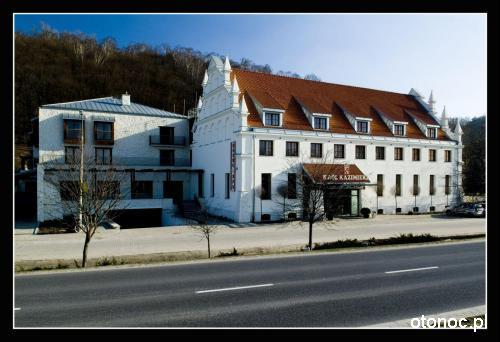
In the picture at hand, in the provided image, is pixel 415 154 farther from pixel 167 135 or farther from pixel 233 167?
pixel 167 135

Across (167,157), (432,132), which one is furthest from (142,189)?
(432,132)

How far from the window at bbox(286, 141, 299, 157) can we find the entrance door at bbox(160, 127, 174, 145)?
15200 mm

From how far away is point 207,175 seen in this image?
3519 cm

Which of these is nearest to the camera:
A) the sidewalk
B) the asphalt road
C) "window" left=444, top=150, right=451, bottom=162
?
the asphalt road

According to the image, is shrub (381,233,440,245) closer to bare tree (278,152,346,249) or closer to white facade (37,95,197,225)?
bare tree (278,152,346,249)

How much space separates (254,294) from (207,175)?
26391 millimetres

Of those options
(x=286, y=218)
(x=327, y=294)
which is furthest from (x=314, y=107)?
(x=327, y=294)

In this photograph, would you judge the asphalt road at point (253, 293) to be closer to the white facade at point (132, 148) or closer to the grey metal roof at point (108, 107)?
the white facade at point (132, 148)

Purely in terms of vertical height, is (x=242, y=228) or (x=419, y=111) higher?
(x=419, y=111)

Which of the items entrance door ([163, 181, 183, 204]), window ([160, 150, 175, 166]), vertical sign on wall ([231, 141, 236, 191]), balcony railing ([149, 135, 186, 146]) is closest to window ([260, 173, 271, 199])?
vertical sign on wall ([231, 141, 236, 191])

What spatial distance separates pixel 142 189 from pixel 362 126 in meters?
23.5

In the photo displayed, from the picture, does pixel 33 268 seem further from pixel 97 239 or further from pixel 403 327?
pixel 403 327

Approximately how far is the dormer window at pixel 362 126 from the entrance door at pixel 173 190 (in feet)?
64.9

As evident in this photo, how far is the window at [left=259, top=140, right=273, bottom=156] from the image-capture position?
29.8 metres
